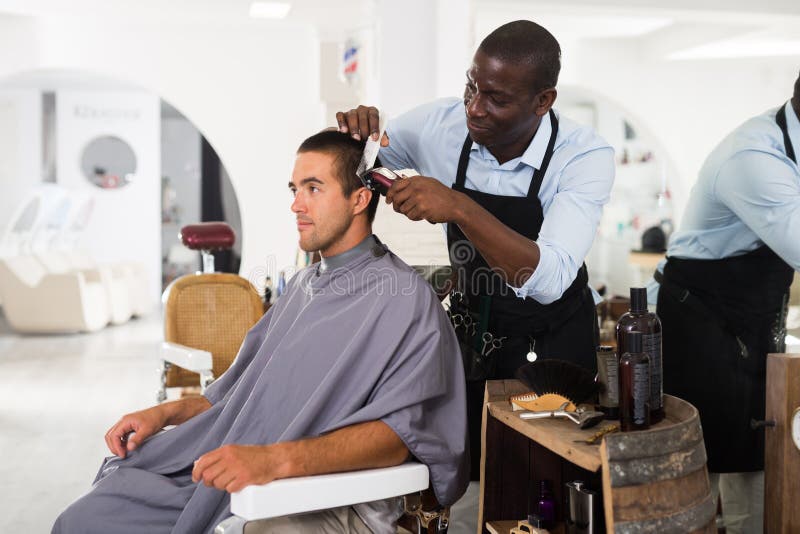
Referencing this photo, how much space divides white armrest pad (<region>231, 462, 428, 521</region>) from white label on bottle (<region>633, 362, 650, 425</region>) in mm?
433

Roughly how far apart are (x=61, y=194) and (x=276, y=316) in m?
9.14

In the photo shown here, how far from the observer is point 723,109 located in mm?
8586

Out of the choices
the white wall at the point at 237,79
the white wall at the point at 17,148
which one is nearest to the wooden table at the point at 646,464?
the white wall at the point at 237,79

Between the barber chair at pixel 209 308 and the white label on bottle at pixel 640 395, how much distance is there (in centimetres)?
257

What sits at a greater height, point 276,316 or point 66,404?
point 276,316

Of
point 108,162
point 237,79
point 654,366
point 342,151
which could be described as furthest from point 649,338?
point 108,162

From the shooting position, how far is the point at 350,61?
698 centimetres

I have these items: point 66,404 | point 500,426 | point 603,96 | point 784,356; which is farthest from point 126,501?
point 603,96

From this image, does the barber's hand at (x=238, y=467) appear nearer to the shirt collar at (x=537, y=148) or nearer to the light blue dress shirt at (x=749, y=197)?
the shirt collar at (x=537, y=148)

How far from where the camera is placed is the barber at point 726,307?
2.23 metres

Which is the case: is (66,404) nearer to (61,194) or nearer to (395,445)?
(395,445)

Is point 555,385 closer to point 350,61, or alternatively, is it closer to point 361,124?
point 361,124

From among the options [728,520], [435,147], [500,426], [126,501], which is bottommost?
[728,520]

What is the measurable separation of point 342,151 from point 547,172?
49cm
